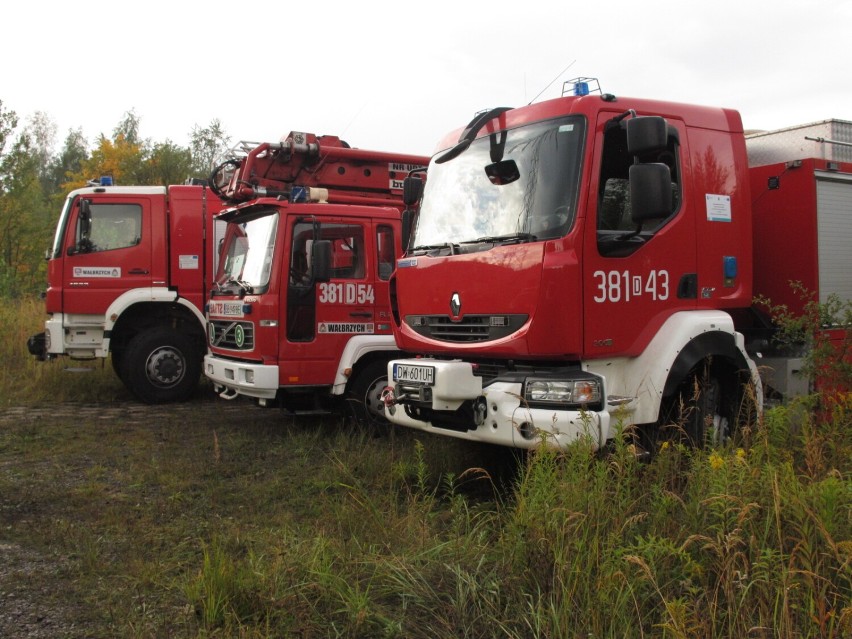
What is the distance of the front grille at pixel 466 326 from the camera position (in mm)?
4707

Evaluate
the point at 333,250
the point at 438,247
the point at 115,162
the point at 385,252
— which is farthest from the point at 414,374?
the point at 115,162

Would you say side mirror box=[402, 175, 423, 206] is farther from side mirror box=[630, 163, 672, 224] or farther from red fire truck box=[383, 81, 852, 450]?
side mirror box=[630, 163, 672, 224]

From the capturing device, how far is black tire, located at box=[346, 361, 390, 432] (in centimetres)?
755

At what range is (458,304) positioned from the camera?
5.09 meters

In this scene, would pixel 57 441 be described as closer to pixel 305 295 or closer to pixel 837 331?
pixel 305 295

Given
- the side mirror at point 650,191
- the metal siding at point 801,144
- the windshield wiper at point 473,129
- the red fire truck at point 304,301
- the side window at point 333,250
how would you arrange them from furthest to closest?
the side window at point 333,250
the red fire truck at point 304,301
the metal siding at point 801,144
the windshield wiper at point 473,129
the side mirror at point 650,191

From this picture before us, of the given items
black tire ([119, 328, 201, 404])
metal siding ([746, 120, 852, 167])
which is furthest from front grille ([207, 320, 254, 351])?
metal siding ([746, 120, 852, 167])

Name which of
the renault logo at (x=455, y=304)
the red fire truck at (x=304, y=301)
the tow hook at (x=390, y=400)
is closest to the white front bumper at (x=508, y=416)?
the renault logo at (x=455, y=304)

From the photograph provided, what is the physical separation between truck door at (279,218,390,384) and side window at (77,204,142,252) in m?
3.59

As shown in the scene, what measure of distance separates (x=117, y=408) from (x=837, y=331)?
8172mm

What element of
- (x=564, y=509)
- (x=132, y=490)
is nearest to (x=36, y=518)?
(x=132, y=490)

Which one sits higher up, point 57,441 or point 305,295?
point 305,295

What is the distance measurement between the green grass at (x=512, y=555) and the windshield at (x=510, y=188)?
59.3 inches

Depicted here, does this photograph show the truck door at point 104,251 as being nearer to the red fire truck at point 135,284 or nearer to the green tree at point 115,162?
the red fire truck at point 135,284
